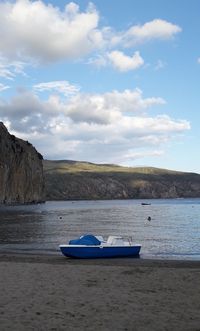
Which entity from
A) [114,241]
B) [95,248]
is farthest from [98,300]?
[114,241]

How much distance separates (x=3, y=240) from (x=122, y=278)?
32864 millimetres

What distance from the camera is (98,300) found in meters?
14.9

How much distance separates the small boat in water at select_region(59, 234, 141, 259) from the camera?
3294 cm

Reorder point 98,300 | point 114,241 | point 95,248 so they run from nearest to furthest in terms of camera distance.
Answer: point 98,300, point 95,248, point 114,241

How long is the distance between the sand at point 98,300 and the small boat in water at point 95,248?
414 inches

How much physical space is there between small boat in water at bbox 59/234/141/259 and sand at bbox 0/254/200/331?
10522 millimetres

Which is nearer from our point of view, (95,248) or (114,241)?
(95,248)

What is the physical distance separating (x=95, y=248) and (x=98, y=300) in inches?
716

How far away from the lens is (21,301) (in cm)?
1437

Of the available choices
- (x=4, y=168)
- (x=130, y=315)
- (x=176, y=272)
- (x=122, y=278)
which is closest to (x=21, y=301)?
(x=130, y=315)

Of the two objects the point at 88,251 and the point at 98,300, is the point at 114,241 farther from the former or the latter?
the point at 98,300

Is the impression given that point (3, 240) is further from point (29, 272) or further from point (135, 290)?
point (135, 290)

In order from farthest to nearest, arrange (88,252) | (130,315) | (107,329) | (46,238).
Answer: (46,238)
(88,252)
(130,315)
(107,329)

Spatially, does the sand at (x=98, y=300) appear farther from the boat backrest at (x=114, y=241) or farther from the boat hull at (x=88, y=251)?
the boat backrest at (x=114, y=241)
